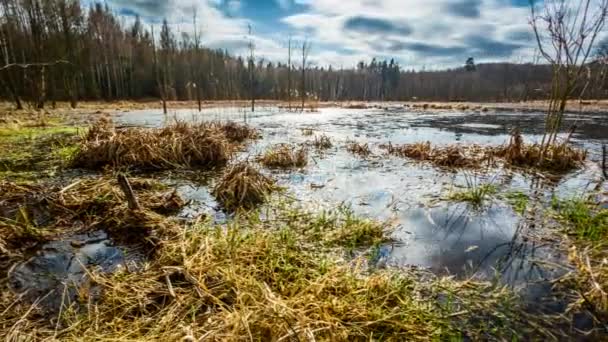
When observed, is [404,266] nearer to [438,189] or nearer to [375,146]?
[438,189]

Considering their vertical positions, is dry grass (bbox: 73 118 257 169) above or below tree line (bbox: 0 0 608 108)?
below

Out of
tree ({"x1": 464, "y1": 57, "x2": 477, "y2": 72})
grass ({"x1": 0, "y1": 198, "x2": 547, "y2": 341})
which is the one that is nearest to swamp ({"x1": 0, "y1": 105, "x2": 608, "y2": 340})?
grass ({"x1": 0, "y1": 198, "x2": 547, "y2": 341})

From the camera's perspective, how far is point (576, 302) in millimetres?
2350

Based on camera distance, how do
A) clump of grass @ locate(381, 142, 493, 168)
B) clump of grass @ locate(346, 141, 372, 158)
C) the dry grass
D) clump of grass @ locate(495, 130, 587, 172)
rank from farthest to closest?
clump of grass @ locate(346, 141, 372, 158), clump of grass @ locate(381, 142, 493, 168), clump of grass @ locate(495, 130, 587, 172), the dry grass

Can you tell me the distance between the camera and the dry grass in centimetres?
656

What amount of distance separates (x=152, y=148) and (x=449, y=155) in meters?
6.67

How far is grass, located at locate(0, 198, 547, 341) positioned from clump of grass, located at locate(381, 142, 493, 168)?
517cm

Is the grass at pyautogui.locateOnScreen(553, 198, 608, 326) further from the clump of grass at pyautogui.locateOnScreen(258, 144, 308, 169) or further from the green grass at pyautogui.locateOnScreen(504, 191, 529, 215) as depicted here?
the clump of grass at pyautogui.locateOnScreen(258, 144, 308, 169)

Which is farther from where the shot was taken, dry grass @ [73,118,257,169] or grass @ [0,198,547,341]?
dry grass @ [73,118,257,169]

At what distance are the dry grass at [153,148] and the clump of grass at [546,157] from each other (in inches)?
262

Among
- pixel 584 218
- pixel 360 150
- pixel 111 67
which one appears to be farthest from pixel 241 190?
pixel 111 67

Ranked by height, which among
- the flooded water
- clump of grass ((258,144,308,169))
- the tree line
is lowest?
the flooded water

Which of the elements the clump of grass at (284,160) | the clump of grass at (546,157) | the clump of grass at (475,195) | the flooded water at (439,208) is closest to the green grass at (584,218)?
the flooded water at (439,208)

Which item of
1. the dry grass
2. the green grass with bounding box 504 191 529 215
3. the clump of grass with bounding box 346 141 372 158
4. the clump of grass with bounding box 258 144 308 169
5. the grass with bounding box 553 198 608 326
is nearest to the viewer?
the grass with bounding box 553 198 608 326
